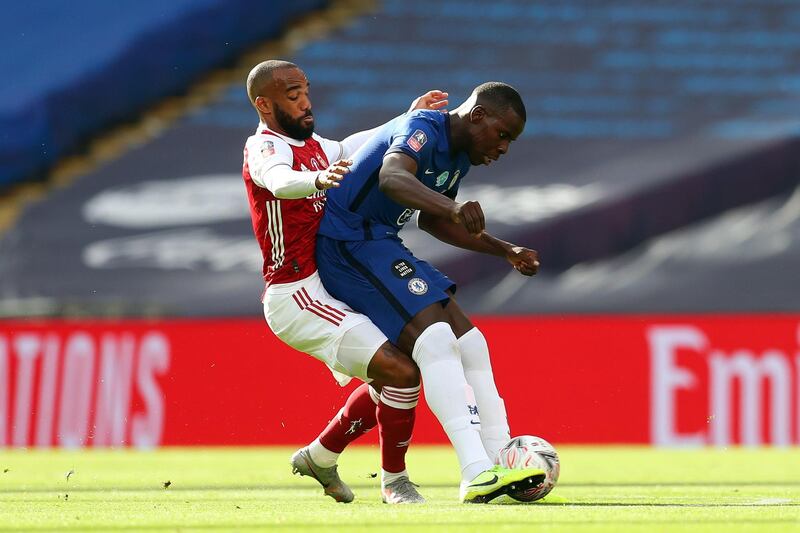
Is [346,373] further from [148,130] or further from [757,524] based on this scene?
[148,130]

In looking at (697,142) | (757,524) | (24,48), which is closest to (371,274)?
(757,524)

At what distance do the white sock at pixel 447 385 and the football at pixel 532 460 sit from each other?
3.6 inches

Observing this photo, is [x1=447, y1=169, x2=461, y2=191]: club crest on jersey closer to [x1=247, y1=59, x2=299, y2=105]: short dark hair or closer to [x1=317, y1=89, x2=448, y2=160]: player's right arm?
[x1=317, y1=89, x2=448, y2=160]: player's right arm

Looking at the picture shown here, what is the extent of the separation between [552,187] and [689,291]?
2.03m

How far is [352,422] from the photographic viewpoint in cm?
583

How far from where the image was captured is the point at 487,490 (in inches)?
197

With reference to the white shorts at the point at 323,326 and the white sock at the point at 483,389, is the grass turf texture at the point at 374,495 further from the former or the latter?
the white shorts at the point at 323,326

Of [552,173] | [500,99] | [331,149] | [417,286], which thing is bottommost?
[552,173]

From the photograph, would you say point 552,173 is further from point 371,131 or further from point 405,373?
point 405,373

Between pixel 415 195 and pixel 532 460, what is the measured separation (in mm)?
1080

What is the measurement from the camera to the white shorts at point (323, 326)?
17.6ft

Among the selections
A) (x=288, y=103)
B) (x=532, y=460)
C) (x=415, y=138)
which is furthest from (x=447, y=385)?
(x=288, y=103)

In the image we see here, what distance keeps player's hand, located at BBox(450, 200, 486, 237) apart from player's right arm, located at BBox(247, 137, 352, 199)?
1.45 feet

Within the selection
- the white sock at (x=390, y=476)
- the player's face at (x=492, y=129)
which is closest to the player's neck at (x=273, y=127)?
the player's face at (x=492, y=129)
